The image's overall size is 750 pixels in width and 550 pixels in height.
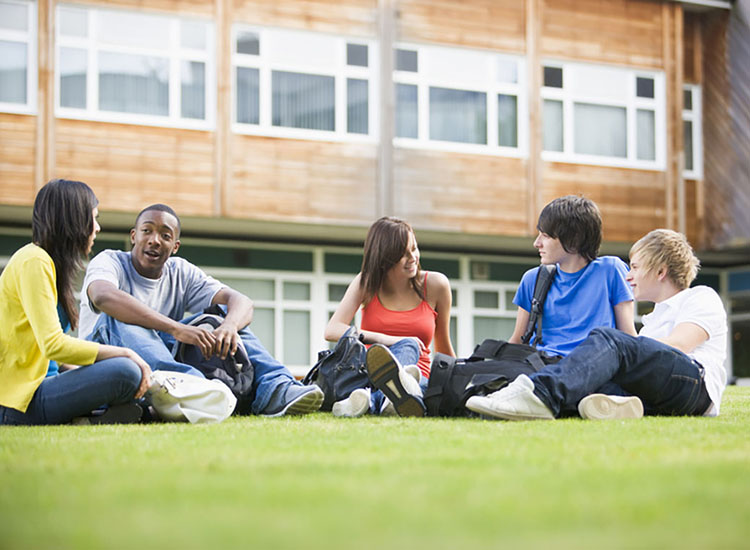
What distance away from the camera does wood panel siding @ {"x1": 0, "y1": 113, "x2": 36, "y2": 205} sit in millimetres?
15312

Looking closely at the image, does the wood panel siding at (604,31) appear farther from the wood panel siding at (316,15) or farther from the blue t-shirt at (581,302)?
the blue t-shirt at (581,302)

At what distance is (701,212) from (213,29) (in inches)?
371

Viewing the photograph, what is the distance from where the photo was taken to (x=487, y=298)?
20.5 meters

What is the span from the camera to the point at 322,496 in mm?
2447

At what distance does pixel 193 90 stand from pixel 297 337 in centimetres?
484

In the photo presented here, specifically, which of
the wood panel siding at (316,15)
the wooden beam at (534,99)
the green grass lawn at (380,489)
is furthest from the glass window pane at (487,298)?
the green grass lawn at (380,489)

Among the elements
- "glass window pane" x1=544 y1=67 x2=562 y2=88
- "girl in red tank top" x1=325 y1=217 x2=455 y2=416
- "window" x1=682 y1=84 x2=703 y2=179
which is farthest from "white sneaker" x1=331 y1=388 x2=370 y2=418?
"window" x1=682 y1=84 x2=703 y2=179

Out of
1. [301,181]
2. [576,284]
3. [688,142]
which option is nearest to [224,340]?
[576,284]

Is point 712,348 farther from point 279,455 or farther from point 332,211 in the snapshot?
point 332,211

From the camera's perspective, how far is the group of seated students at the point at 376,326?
490 cm

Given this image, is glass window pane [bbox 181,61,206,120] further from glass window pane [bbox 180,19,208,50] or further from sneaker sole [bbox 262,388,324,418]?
sneaker sole [bbox 262,388,324,418]

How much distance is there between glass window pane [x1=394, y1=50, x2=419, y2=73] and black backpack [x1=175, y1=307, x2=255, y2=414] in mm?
12741

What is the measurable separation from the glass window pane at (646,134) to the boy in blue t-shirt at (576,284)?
14300mm

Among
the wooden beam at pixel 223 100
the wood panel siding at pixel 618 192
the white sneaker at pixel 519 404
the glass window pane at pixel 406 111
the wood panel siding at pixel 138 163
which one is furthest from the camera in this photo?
the wood panel siding at pixel 618 192
